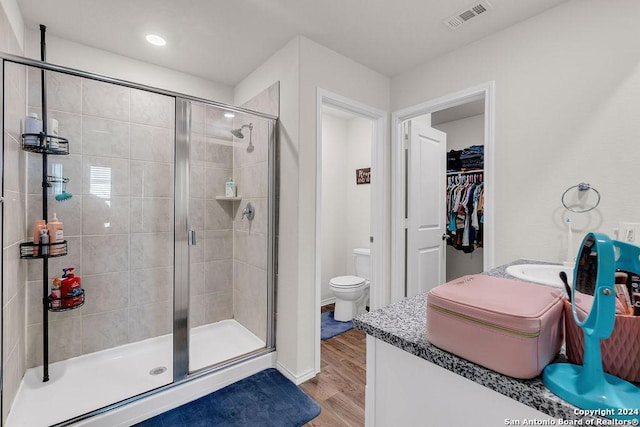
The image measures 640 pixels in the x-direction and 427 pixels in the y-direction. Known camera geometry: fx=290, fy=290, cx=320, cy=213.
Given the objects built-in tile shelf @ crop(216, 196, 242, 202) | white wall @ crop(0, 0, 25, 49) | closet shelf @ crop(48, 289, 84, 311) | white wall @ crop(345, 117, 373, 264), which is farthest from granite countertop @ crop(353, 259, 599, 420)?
white wall @ crop(345, 117, 373, 264)

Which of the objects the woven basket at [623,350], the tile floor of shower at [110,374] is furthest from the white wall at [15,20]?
the woven basket at [623,350]

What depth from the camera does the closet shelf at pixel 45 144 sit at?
72.5 inches

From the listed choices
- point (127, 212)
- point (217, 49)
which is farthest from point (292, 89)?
point (127, 212)

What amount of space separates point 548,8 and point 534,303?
2152 mm

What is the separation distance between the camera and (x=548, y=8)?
1.81 m

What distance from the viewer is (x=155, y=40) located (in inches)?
86.4

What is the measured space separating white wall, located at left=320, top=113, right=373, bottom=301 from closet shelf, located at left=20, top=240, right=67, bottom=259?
2586mm

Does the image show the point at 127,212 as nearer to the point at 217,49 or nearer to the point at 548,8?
the point at 217,49

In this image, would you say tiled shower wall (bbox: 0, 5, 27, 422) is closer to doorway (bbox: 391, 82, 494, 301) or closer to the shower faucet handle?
the shower faucet handle

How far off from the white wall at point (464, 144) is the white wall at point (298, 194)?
249 centimetres

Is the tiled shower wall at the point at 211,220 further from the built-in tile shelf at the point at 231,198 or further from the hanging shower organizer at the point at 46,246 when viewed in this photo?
the hanging shower organizer at the point at 46,246

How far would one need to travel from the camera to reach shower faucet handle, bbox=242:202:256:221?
100.0 inches

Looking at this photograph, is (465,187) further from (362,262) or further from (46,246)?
(46,246)

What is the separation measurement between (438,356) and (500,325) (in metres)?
0.16
